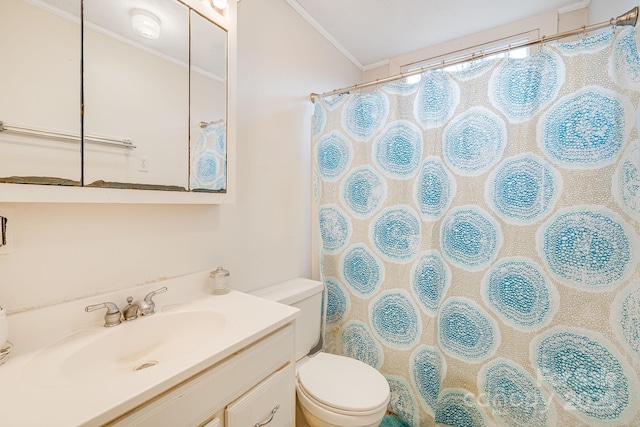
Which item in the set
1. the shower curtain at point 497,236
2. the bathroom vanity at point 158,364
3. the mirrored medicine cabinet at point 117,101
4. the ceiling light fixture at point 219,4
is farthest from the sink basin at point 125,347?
the ceiling light fixture at point 219,4

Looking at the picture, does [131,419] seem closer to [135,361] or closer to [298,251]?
[135,361]

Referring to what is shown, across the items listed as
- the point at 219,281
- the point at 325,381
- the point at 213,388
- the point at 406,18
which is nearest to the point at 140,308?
the point at 219,281

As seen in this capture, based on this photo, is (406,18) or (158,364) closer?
(158,364)

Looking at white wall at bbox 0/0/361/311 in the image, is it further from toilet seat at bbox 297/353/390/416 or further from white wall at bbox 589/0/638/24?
white wall at bbox 589/0/638/24

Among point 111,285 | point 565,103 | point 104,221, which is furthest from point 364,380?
point 565,103

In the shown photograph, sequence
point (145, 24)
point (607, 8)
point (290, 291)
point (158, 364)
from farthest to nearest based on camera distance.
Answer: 1. point (290, 291)
2. point (607, 8)
3. point (145, 24)
4. point (158, 364)

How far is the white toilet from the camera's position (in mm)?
1075

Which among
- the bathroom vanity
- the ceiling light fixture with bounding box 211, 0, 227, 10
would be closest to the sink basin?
the bathroom vanity

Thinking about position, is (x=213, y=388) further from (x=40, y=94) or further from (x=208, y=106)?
(x=208, y=106)

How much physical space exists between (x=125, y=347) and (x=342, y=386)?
873 millimetres

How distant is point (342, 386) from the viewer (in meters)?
1.19

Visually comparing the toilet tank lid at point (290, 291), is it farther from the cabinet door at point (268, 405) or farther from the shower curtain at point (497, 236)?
the cabinet door at point (268, 405)

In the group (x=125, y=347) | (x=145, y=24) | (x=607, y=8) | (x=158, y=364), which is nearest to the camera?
(x=158, y=364)

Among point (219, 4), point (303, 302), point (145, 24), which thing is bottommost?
point (303, 302)
